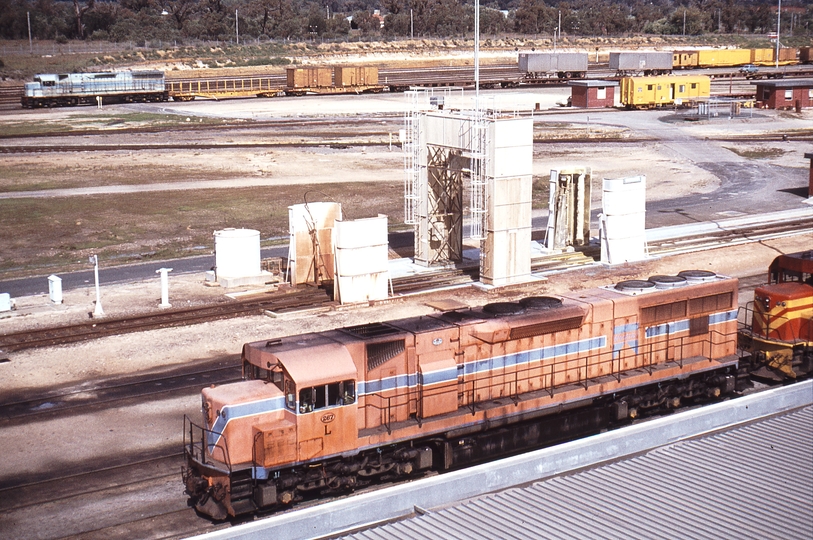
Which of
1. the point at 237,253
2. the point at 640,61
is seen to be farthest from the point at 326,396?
the point at 640,61

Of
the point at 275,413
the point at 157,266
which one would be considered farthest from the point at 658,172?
the point at 275,413

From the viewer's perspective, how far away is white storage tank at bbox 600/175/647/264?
40531mm

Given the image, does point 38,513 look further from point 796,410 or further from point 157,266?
point 157,266

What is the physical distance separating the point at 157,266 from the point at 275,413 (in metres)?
24.8

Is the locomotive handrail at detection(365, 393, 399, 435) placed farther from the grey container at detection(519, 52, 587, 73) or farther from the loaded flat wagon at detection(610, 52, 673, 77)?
the loaded flat wagon at detection(610, 52, 673, 77)

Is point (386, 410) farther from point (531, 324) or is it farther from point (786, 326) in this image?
point (786, 326)

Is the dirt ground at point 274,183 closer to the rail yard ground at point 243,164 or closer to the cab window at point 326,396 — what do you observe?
the rail yard ground at point 243,164

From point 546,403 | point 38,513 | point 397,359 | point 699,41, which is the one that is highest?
point 699,41

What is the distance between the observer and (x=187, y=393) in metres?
26.7

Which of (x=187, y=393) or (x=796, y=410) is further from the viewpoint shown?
(x=187, y=393)

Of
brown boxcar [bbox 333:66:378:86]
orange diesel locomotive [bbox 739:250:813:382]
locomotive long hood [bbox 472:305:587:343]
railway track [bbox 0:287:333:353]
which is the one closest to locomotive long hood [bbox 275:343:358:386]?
locomotive long hood [bbox 472:305:587:343]

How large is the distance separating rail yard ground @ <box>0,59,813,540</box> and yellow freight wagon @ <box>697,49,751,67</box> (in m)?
46.9

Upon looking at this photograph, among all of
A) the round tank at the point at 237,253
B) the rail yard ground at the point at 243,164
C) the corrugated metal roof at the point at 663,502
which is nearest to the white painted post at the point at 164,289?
the round tank at the point at 237,253

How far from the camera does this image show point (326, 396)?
1881cm
